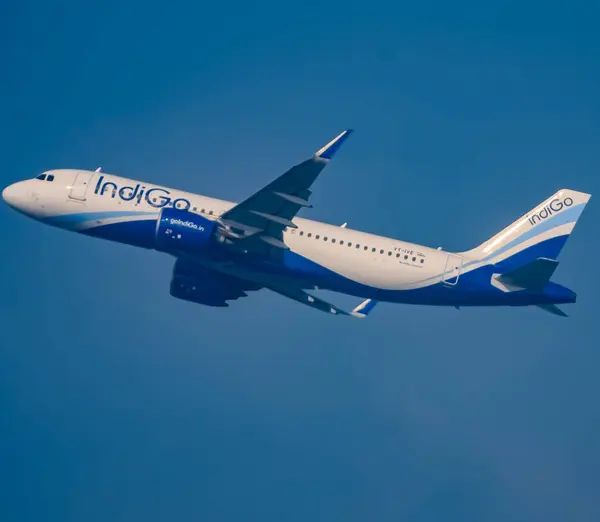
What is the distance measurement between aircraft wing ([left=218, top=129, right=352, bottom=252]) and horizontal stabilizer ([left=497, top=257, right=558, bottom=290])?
1190 cm

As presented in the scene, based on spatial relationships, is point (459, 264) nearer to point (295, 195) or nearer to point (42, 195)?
→ point (295, 195)

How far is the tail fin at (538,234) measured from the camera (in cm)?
6000

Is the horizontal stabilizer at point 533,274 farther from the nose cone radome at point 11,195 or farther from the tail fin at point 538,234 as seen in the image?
the nose cone radome at point 11,195

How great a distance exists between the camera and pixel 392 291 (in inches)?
2338

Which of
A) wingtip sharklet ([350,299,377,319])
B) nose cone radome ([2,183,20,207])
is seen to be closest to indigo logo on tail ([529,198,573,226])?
wingtip sharklet ([350,299,377,319])

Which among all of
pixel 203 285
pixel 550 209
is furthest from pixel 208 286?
pixel 550 209

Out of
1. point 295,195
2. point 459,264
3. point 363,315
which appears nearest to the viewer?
point 295,195

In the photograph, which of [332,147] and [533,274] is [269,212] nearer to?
[332,147]

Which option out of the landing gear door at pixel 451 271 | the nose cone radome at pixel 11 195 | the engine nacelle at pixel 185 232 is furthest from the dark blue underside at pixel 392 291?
the nose cone radome at pixel 11 195

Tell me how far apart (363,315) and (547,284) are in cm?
1246

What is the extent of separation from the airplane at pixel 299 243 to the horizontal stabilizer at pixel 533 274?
56mm

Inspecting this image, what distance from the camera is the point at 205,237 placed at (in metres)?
58.1

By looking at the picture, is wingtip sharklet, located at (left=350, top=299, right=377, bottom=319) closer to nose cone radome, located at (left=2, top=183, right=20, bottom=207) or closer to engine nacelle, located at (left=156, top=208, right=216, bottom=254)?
engine nacelle, located at (left=156, top=208, right=216, bottom=254)

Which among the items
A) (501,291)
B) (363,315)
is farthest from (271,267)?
(501,291)
